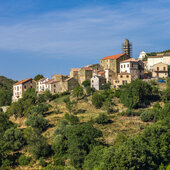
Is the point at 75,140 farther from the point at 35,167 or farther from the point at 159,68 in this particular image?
the point at 159,68

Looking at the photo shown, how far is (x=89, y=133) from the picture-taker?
41406mm

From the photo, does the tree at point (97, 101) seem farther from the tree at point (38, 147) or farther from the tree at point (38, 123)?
the tree at point (38, 147)

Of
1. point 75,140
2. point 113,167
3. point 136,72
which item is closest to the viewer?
point 113,167

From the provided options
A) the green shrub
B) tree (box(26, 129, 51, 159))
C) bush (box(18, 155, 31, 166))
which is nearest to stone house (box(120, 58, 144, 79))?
tree (box(26, 129, 51, 159))

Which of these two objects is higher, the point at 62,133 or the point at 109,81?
the point at 109,81

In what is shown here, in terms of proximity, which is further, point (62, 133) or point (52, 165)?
point (62, 133)

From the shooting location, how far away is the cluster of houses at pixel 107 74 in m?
75.3

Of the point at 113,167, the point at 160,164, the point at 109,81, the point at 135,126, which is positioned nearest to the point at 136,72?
the point at 109,81

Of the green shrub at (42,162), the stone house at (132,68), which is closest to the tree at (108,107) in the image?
the stone house at (132,68)

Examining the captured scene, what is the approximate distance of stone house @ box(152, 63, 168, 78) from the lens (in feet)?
263

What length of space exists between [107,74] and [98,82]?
4.57 meters

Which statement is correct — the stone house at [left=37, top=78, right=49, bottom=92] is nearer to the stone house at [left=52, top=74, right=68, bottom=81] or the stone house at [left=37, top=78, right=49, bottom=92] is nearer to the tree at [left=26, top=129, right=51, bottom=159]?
the stone house at [left=52, top=74, right=68, bottom=81]

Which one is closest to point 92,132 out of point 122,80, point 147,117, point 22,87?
point 147,117

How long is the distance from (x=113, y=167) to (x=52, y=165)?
13.3 m
